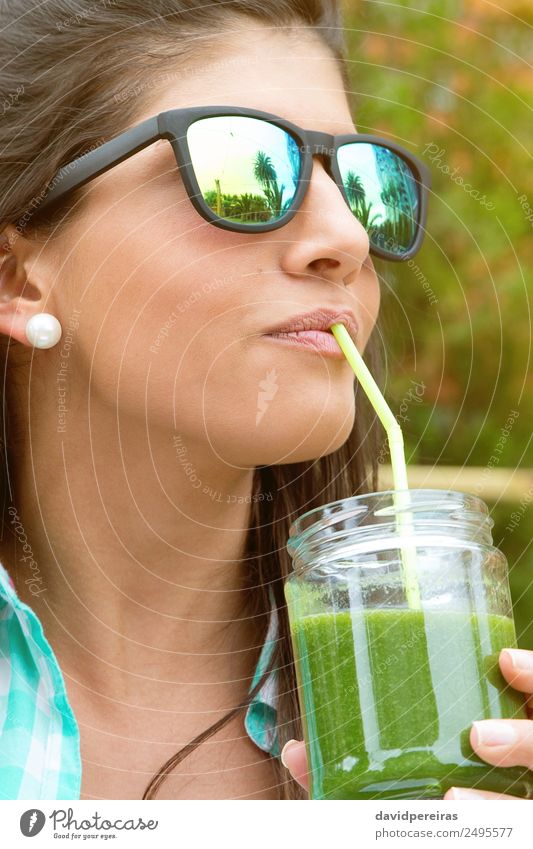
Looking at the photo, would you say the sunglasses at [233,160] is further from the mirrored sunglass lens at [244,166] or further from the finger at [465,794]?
the finger at [465,794]

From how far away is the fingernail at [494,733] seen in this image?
29.9 inches

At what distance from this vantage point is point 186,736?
4.02ft

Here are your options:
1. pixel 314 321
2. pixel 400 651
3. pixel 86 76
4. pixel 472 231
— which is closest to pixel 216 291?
pixel 314 321

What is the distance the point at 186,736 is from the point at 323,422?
0.43 m

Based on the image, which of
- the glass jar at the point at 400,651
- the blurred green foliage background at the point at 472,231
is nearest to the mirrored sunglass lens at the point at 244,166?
the glass jar at the point at 400,651

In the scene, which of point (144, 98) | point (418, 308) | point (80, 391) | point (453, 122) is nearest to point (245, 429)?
point (80, 391)

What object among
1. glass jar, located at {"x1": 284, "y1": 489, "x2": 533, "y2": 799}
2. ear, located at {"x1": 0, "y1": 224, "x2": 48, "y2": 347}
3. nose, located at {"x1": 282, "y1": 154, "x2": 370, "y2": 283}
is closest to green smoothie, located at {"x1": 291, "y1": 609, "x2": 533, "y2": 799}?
glass jar, located at {"x1": 284, "y1": 489, "x2": 533, "y2": 799}

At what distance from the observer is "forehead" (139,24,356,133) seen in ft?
3.69

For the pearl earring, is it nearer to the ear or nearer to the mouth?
Result: the ear

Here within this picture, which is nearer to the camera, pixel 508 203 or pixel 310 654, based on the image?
pixel 310 654

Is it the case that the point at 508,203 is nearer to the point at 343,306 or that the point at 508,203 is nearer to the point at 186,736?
the point at 343,306

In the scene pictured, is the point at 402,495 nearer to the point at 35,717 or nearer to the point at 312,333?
the point at 312,333

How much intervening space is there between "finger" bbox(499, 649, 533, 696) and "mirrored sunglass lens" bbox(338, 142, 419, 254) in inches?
22.7
